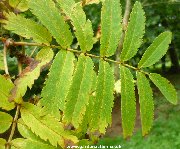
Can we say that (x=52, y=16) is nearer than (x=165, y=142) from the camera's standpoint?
Yes

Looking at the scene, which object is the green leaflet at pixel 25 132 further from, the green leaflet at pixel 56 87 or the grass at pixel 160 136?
the grass at pixel 160 136

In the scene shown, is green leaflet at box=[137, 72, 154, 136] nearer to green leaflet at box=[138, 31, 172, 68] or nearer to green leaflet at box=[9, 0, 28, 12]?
green leaflet at box=[138, 31, 172, 68]

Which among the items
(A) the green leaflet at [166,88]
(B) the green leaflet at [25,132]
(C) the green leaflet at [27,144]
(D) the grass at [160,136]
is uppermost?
(D) the grass at [160,136]

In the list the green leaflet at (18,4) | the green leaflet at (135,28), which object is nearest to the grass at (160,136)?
the green leaflet at (18,4)

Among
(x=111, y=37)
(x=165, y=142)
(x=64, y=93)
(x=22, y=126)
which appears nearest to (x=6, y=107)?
(x=22, y=126)

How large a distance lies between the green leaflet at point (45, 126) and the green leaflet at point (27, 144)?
0.07ft

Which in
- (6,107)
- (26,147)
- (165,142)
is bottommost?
(26,147)

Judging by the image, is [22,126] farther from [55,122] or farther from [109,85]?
[109,85]

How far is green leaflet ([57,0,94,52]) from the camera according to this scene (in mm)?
830

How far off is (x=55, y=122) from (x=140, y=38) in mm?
291

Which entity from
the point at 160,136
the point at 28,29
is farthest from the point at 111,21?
the point at 160,136

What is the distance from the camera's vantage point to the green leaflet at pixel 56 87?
75 cm

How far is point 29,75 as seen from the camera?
802 millimetres

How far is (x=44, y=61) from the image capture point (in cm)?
83
